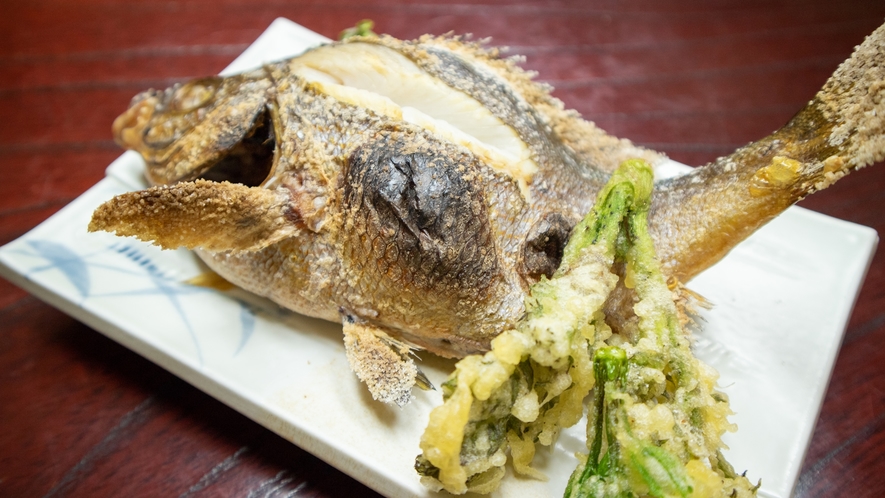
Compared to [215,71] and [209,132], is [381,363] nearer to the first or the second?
[209,132]

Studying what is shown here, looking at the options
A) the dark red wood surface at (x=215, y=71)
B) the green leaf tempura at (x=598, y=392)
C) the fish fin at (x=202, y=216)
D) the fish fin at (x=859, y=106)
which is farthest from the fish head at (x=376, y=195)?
the fish fin at (x=859, y=106)

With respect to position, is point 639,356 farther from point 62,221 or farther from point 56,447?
point 62,221

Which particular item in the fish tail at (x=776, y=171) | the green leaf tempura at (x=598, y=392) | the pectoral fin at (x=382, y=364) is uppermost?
the fish tail at (x=776, y=171)

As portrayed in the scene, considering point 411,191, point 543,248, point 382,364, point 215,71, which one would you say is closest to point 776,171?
point 543,248

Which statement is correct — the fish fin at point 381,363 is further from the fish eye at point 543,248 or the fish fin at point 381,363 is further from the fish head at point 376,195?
the fish eye at point 543,248

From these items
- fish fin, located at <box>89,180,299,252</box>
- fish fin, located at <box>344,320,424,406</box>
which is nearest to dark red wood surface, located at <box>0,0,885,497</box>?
fish fin, located at <box>344,320,424,406</box>

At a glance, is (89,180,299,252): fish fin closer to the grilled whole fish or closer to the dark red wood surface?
the grilled whole fish

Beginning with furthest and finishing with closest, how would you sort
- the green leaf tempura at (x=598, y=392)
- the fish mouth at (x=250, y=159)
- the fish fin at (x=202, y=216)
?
1. the fish mouth at (x=250, y=159)
2. the fish fin at (x=202, y=216)
3. the green leaf tempura at (x=598, y=392)

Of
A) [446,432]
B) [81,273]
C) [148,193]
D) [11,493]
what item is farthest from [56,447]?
→ [446,432]
